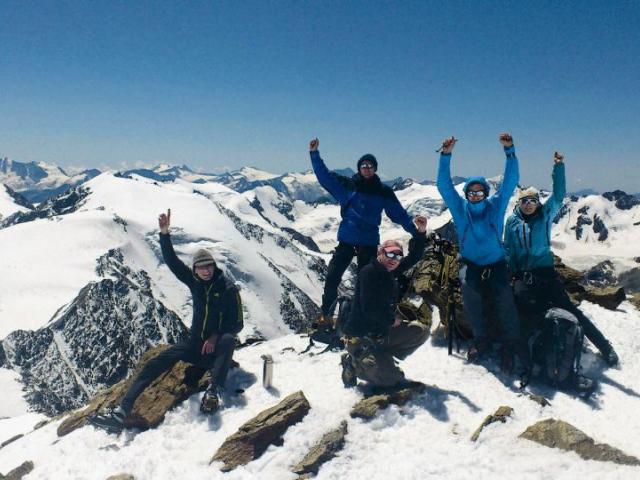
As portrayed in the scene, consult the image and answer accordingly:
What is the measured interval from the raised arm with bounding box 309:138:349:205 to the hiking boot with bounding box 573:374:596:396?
713 cm

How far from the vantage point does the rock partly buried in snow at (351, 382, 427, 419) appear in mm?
9383

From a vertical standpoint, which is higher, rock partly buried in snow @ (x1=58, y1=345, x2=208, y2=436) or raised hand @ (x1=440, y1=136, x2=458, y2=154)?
raised hand @ (x1=440, y1=136, x2=458, y2=154)

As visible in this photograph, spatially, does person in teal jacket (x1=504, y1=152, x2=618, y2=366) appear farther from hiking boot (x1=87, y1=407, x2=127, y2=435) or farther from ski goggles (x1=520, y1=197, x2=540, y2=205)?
hiking boot (x1=87, y1=407, x2=127, y2=435)

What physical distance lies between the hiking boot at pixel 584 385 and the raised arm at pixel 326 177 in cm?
713

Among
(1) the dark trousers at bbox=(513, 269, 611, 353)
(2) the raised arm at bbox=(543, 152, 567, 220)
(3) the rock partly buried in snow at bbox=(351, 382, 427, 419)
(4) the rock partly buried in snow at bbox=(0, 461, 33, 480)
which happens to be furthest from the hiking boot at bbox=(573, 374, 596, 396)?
(4) the rock partly buried in snow at bbox=(0, 461, 33, 480)

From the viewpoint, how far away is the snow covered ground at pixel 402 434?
25.5 feet

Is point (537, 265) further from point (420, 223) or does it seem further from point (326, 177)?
point (326, 177)

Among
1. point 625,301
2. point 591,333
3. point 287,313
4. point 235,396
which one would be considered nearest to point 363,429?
point 235,396

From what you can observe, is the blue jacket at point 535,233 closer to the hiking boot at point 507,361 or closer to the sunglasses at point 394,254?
the hiking boot at point 507,361

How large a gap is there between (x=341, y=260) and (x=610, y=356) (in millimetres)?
7236

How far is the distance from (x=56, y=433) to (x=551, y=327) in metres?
13.5

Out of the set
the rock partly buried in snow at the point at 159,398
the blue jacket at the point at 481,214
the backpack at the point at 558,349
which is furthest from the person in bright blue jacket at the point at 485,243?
the rock partly buried in snow at the point at 159,398

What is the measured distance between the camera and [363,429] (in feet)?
29.7

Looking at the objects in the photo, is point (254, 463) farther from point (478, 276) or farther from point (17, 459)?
point (17, 459)
